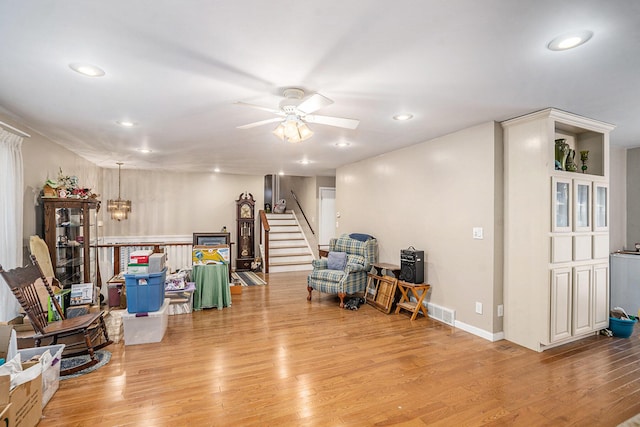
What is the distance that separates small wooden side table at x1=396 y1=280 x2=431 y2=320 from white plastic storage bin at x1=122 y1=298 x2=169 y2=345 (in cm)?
306

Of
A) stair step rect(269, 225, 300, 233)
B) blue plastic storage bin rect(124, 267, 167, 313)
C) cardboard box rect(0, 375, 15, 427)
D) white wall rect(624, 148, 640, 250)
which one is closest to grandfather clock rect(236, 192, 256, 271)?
stair step rect(269, 225, 300, 233)

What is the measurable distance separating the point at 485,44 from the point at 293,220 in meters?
7.65

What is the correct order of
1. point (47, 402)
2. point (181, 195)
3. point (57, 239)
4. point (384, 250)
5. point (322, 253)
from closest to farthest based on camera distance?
point (47, 402), point (57, 239), point (384, 250), point (322, 253), point (181, 195)

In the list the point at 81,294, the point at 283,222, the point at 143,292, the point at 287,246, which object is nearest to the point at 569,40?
the point at 143,292

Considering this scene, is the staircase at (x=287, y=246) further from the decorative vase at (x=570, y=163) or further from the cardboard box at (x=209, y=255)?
the decorative vase at (x=570, y=163)

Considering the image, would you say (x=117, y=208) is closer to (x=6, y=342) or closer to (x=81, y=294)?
(x=81, y=294)

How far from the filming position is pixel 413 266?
4.22m

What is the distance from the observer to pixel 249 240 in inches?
309

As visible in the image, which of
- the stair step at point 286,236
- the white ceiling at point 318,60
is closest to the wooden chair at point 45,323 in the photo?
the white ceiling at point 318,60

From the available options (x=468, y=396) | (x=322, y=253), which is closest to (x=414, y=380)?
(x=468, y=396)

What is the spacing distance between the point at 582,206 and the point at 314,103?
10.8 feet

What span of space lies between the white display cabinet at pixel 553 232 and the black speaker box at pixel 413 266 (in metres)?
1.04

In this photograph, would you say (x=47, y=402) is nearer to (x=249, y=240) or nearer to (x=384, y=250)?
(x=384, y=250)

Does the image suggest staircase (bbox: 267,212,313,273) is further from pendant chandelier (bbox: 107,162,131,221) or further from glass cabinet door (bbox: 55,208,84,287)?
glass cabinet door (bbox: 55,208,84,287)
